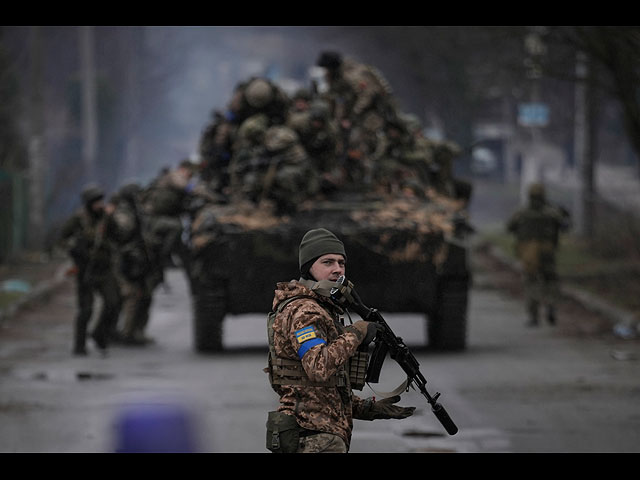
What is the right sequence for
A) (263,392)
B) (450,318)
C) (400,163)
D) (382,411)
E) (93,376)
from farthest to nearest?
(400,163) → (450,318) → (93,376) → (263,392) → (382,411)

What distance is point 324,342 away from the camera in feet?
19.3

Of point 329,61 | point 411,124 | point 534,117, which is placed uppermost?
point 329,61

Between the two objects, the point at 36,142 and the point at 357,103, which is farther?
the point at 36,142

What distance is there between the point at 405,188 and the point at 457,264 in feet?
5.15

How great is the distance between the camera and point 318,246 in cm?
604

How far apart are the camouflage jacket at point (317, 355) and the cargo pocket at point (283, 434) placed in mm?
36

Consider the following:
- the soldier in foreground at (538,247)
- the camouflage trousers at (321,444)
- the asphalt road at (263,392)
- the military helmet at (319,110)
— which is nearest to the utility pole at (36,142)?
the asphalt road at (263,392)

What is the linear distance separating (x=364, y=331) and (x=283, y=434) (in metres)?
0.51

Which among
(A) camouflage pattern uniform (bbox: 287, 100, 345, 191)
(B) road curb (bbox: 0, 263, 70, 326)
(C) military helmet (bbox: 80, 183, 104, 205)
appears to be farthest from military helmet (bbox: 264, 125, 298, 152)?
(B) road curb (bbox: 0, 263, 70, 326)

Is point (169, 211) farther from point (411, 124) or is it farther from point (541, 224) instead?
point (541, 224)

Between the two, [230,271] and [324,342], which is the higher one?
[324,342]

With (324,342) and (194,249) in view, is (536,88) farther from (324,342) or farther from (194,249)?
(324,342)

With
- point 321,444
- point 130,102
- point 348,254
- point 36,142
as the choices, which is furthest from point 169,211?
point 130,102
